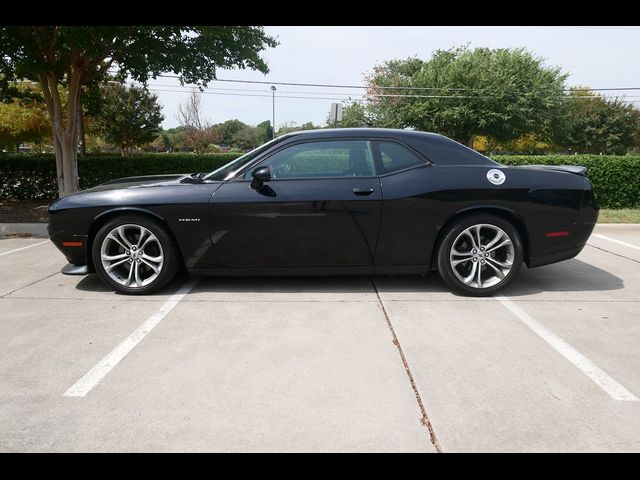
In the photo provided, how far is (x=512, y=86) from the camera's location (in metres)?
29.8

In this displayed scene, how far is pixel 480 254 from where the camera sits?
412cm

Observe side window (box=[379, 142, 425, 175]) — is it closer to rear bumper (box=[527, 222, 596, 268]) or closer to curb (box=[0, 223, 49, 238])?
rear bumper (box=[527, 222, 596, 268])

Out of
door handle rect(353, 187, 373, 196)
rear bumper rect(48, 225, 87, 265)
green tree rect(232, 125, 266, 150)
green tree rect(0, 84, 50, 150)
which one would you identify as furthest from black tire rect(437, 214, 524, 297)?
green tree rect(232, 125, 266, 150)

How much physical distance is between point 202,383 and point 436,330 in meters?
1.74

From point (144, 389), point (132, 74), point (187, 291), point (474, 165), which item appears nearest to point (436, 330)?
point (474, 165)

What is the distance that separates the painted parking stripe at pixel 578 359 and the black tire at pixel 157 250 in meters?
3.05

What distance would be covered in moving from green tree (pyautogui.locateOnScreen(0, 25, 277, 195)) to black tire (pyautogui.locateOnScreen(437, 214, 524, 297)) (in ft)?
19.0

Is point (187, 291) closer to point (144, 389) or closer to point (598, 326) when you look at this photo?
point (144, 389)

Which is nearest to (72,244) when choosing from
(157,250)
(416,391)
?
(157,250)

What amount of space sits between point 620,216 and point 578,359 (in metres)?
7.30

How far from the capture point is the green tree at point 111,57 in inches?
308

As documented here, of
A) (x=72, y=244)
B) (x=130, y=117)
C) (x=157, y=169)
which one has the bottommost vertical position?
(x=72, y=244)

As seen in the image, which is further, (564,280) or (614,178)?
(614,178)

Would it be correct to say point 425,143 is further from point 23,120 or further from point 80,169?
point 23,120
